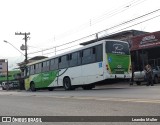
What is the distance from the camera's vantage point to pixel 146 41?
34344mm

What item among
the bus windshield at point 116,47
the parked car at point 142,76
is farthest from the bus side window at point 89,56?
the parked car at point 142,76

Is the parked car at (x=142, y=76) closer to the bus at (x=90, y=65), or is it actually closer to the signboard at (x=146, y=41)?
the signboard at (x=146, y=41)

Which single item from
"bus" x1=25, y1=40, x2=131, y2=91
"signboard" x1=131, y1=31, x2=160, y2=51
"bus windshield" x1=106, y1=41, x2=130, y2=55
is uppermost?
"signboard" x1=131, y1=31, x2=160, y2=51

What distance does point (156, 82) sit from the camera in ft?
98.7

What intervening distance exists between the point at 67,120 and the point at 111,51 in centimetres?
1407

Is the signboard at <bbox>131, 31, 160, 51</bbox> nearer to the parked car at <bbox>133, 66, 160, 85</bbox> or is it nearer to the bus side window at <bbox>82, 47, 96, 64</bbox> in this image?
the parked car at <bbox>133, 66, 160, 85</bbox>

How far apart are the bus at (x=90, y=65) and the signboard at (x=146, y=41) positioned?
9990mm

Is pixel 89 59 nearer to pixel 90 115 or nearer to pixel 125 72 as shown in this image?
pixel 125 72

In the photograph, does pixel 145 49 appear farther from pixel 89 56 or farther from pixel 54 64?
pixel 89 56

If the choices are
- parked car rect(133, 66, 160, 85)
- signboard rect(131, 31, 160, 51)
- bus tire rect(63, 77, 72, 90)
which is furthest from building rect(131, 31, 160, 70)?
bus tire rect(63, 77, 72, 90)

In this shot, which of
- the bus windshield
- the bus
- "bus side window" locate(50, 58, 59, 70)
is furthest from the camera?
"bus side window" locate(50, 58, 59, 70)

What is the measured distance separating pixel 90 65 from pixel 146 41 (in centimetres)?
1259

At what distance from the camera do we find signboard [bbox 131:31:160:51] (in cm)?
3303

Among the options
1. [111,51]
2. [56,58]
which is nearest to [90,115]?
[111,51]
